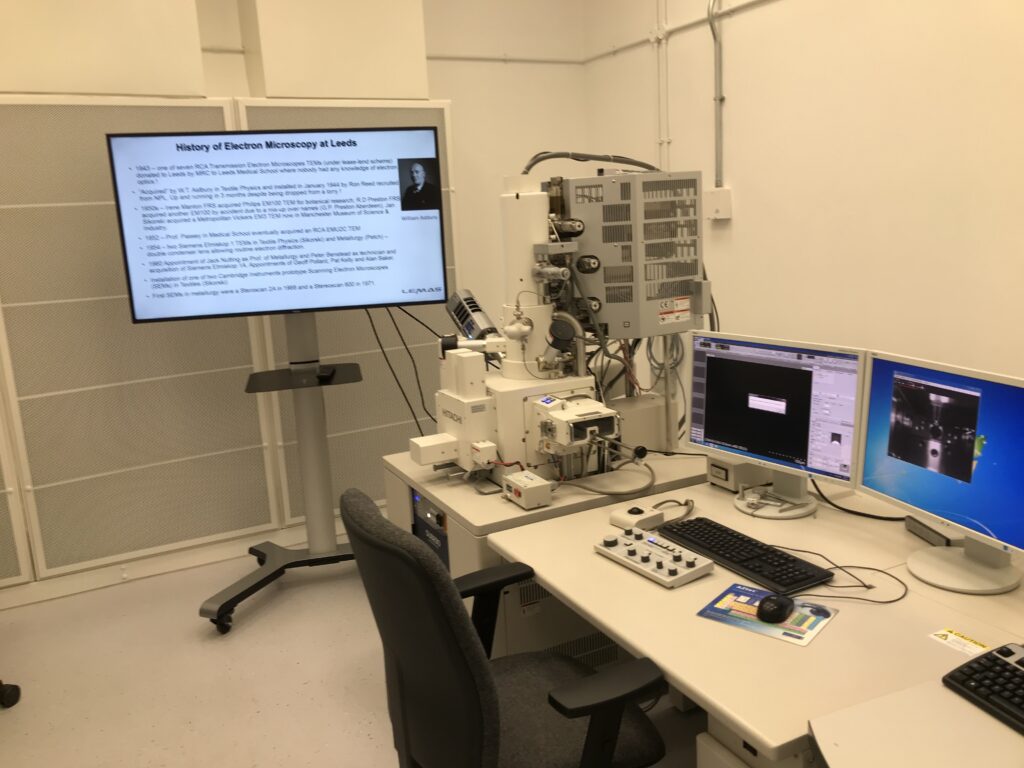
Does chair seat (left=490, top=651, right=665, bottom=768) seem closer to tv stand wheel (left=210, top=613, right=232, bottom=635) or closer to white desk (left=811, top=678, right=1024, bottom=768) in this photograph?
white desk (left=811, top=678, right=1024, bottom=768)

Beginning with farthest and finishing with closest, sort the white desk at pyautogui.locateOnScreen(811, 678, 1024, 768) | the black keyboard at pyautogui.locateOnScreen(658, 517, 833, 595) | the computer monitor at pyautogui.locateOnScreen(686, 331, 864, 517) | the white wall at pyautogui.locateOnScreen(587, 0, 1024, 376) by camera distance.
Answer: the white wall at pyautogui.locateOnScreen(587, 0, 1024, 376), the computer monitor at pyautogui.locateOnScreen(686, 331, 864, 517), the black keyboard at pyautogui.locateOnScreen(658, 517, 833, 595), the white desk at pyautogui.locateOnScreen(811, 678, 1024, 768)

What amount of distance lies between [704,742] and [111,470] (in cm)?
272

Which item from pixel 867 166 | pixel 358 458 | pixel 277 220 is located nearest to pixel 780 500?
pixel 867 166

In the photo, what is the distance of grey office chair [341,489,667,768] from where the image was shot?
1290mm

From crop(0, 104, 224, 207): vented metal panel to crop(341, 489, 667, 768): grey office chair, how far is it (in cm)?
232

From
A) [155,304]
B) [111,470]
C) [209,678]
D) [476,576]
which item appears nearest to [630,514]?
[476,576]

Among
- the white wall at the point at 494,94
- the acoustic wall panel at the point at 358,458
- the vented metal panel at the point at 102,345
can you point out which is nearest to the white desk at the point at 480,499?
the acoustic wall panel at the point at 358,458

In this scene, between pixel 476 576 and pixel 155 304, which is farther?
pixel 155 304

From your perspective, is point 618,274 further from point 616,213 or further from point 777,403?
point 777,403

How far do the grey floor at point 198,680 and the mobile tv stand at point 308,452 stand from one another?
0.38ft

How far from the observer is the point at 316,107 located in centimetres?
341

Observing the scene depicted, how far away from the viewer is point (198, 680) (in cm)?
267

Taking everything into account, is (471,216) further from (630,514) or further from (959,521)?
(959,521)

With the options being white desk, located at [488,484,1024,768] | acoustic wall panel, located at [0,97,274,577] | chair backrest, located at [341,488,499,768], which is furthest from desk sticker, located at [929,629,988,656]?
acoustic wall panel, located at [0,97,274,577]
